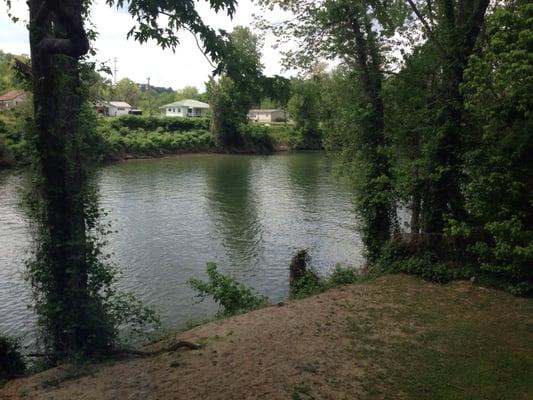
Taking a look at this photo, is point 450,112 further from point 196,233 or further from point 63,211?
point 196,233

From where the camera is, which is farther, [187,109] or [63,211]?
[187,109]

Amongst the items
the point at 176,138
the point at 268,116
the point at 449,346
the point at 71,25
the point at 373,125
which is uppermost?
the point at 268,116

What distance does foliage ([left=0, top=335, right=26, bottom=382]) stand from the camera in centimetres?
798

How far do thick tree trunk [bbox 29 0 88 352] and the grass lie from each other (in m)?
5.20

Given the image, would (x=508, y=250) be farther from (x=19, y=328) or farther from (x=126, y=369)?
(x=19, y=328)

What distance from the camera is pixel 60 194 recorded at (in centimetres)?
783

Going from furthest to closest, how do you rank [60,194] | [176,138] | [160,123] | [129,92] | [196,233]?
[129,92], [160,123], [176,138], [196,233], [60,194]

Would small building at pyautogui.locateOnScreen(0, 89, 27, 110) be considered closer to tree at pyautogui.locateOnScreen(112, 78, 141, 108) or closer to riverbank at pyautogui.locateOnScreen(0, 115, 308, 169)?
riverbank at pyautogui.locateOnScreen(0, 115, 308, 169)

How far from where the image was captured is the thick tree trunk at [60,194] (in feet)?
24.2

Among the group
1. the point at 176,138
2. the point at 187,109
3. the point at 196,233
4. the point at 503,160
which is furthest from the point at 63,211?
the point at 187,109

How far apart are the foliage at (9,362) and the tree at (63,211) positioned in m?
0.74

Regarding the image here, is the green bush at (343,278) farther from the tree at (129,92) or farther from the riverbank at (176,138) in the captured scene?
the tree at (129,92)

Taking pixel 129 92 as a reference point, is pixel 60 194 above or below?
below

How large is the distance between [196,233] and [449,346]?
16195mm
